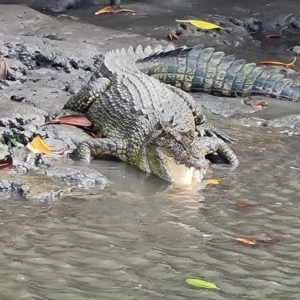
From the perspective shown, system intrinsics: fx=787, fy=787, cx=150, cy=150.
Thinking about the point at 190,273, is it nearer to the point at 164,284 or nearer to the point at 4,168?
the point at 164,284

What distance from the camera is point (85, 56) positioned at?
26.9 ft

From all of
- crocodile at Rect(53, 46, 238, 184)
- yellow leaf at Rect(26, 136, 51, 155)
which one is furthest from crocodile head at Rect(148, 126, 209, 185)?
yellow leaf at Rect(26, 136, 51, 155)

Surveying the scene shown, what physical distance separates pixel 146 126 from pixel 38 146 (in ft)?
2.85

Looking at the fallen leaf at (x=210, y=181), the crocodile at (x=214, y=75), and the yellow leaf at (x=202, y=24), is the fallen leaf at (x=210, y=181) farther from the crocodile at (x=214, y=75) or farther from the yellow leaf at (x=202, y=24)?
the yellow leaf at (x=202, y=24)

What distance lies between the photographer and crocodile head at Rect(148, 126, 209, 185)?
5.37m

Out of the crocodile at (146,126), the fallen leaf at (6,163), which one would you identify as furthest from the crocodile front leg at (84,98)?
the fallen leaf at (6,163)

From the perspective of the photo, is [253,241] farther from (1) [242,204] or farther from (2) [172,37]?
(2) [172,37]

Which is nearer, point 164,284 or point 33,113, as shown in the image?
point 164,284

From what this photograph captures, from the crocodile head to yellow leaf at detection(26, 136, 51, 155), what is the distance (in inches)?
30.0

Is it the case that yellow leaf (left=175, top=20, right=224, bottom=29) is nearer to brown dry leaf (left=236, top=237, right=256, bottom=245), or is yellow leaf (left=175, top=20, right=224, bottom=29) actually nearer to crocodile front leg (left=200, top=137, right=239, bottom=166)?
crocodile front leg (left=200, top=137, right=239, bottom=166)

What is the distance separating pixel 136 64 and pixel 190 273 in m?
4.27

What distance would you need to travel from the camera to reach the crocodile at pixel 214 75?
25.7ft

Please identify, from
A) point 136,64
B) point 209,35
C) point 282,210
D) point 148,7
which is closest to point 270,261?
point 282,210

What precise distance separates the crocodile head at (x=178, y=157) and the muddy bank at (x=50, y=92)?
1.65 feet
